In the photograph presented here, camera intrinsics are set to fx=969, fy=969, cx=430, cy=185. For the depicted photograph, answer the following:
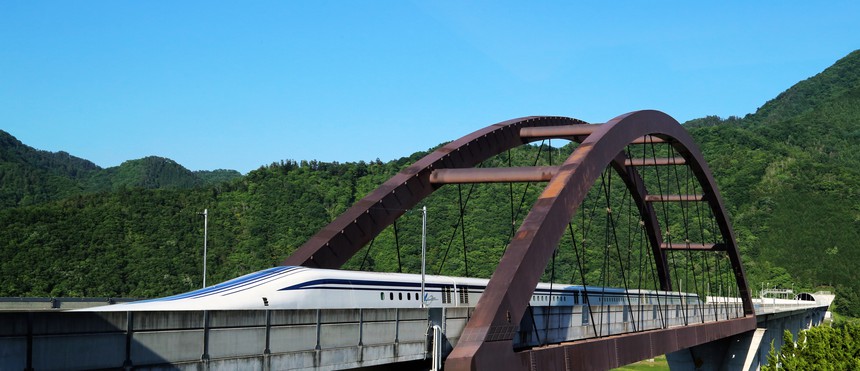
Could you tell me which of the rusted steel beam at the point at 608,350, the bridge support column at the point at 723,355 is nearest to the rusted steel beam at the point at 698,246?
the bridge support column at the point at 723,355

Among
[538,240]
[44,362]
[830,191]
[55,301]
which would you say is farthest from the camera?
[830,191]

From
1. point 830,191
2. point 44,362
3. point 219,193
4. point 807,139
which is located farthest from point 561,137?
point 807,139

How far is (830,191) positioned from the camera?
130 metres

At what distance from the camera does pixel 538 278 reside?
19828 millimetres

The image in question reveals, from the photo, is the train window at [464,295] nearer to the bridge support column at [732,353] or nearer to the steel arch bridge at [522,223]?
the steel arch bridge at [522,223]

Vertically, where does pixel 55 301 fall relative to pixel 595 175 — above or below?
below

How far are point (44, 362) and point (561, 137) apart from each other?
22.9m

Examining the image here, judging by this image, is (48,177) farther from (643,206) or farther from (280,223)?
(643,206)

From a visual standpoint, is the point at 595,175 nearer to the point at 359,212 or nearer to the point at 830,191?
the point at 359,212

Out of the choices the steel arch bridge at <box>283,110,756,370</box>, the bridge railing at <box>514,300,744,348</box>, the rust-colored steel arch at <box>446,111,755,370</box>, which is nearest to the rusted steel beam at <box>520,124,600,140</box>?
the steel arch bridge at <box>283,110,756,370</box>

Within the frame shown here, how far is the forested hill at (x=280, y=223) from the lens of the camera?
82625 mm

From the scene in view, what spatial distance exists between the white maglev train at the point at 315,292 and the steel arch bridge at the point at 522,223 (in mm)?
960

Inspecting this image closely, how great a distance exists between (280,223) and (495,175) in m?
81.5

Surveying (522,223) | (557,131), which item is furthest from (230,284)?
(557,131)
